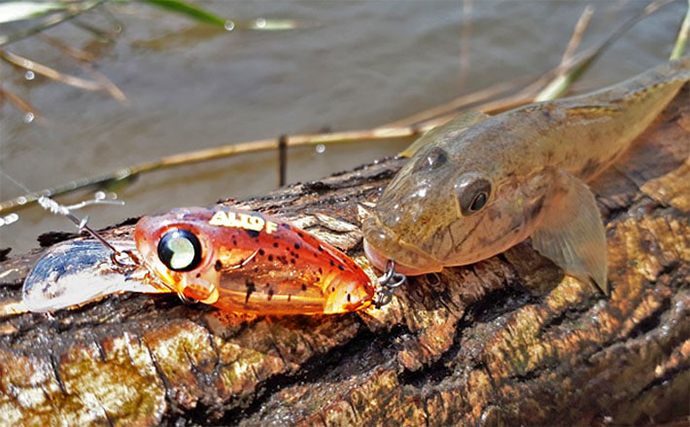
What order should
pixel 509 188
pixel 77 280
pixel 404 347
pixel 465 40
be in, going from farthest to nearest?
pixel 465 40, pixel 509 188, pixel 404 347, pixel 77 280

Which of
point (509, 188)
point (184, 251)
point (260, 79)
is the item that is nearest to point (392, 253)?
point (509, 188)

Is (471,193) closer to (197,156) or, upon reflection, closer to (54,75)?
(197,156)

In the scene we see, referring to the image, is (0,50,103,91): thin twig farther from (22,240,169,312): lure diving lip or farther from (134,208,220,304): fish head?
(134,208,220,304): fish head

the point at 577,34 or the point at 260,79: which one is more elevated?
the point at 577,34

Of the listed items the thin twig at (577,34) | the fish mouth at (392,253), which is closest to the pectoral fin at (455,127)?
the fish mouth at (392,253)

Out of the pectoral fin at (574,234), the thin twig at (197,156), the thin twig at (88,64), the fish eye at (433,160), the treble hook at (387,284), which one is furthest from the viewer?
the thin twig at (88,64)

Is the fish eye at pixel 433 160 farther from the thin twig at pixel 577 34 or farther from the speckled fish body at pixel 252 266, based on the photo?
the thin twig at pixel 577 34
